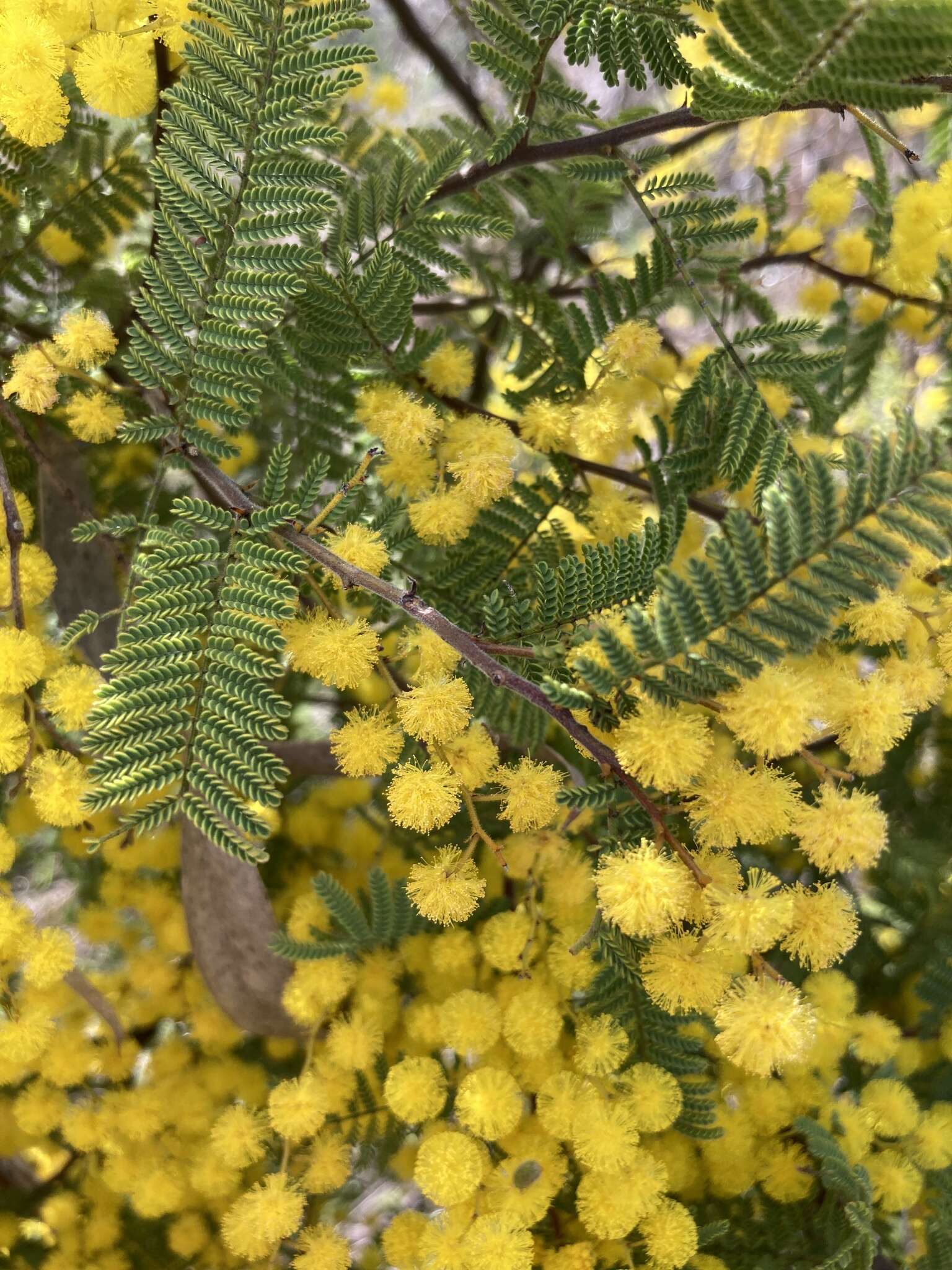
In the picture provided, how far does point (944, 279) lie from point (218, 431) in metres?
1.03

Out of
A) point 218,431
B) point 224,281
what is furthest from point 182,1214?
point 224,281

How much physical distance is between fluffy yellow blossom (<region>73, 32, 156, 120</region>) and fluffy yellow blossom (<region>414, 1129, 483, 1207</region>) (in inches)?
42.4

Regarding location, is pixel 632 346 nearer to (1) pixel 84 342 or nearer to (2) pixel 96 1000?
(1) pixel 84 342

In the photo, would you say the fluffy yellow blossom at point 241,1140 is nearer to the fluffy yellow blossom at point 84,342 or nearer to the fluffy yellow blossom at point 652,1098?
the fluffy yellow blossom at point 652,1098

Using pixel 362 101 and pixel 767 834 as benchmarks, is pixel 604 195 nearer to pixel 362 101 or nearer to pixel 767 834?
pixel 362 101

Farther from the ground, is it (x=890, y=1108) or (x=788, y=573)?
(x=788, y=573)

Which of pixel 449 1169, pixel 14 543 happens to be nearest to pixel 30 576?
pixel 14 543

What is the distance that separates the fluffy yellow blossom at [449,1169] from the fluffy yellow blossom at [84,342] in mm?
880

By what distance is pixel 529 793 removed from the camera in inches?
29.0

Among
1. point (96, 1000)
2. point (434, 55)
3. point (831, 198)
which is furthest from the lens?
point (434, 55)

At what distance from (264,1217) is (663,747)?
0.80 m

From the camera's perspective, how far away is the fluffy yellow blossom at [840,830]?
673 millimetres

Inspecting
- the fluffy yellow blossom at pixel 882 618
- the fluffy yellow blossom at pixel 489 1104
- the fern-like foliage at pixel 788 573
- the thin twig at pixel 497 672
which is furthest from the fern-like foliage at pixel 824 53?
the fluffy yellow blossom at pixel 489 1104

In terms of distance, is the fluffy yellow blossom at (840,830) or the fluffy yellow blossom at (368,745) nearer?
the fluffy yellow blossom at (840,830)
